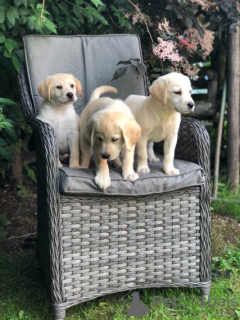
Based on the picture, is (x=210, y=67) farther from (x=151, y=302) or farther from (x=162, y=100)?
(x=151, y=302)

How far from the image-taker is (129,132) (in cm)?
253

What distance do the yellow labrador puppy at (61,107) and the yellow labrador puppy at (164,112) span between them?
0.37 meters

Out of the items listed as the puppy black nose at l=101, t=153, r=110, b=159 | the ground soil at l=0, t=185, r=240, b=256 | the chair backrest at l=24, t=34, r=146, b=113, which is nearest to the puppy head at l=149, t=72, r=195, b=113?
the puppy black nose at l=101, t=153, r=110, b=159

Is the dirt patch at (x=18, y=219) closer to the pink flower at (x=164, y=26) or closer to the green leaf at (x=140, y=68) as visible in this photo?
the green leaf at (x=140, y=68)

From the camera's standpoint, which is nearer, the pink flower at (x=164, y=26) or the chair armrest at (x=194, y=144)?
the chair armrest at (x=194, y=144)

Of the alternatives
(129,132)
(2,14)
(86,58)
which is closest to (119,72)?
(86,58)

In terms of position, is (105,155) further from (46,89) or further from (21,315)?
(21,315)

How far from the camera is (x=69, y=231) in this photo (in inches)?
102

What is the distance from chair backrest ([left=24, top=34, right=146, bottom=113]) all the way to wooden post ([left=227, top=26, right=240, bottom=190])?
132 cm

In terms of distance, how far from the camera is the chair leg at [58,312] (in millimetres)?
2617

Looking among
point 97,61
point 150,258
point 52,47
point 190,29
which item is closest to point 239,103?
point 190,29

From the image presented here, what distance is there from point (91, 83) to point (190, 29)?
1.13 metres

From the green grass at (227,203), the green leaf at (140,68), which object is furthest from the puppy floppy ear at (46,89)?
the green grass at (227,203)

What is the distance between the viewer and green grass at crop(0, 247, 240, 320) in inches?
108
